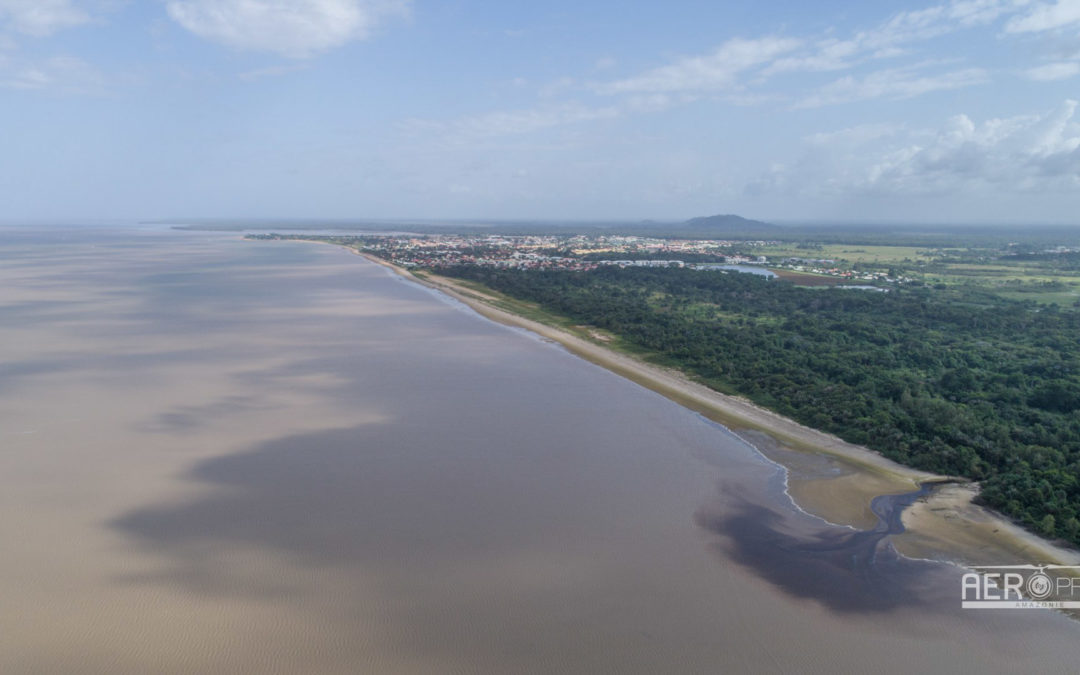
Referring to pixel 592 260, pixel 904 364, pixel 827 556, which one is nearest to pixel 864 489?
pixel 827 556

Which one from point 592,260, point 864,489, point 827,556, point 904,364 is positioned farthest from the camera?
point 592,260

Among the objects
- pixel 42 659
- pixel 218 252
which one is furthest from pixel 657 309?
pixel 218 252

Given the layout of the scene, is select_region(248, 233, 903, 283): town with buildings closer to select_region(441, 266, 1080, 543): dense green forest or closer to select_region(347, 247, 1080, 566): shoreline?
select_region(441, 266, 1080, 543): dense green forest

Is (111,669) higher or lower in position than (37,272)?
lower

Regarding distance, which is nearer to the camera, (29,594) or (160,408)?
(29,594)

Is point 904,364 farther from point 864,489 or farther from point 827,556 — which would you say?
point 827,556

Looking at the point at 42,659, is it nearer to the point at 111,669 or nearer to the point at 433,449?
the point at 111,669
